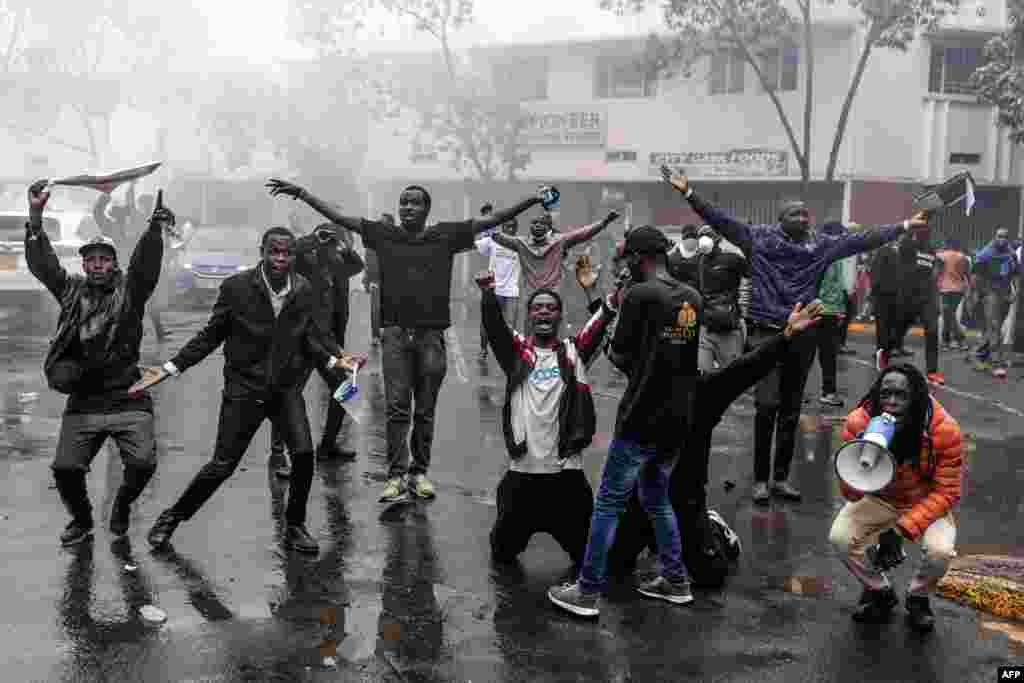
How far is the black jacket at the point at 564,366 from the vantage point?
6324mm

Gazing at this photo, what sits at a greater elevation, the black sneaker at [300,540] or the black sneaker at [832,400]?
the black sneaker at [300,540]

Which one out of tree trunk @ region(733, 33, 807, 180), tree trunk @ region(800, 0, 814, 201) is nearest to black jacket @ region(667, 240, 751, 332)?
tree trunk @ region(733, 33, 807, 180)

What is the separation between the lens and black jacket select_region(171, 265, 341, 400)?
6.59 metres

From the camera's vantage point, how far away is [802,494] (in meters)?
8.45

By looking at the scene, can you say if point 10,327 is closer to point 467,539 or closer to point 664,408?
point 467,539

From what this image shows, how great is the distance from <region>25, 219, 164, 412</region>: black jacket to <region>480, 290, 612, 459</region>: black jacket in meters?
1.67

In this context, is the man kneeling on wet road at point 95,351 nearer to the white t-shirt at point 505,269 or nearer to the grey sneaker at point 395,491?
the grey sneaker at point 395,491

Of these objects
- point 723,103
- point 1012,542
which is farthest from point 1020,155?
point 1012,542

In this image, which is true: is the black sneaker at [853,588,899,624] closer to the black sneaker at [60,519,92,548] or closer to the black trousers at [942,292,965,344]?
the black sneaker at [60,519,92,548]

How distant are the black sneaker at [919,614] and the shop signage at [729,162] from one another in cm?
2057

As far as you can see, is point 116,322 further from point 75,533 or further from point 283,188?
point 283,188

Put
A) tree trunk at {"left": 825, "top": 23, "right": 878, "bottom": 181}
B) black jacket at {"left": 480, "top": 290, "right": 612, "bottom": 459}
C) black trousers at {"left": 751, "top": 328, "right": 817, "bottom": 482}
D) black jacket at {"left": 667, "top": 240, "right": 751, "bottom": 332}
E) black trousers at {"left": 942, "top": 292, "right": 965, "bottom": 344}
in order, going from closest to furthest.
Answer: black jacket at {"left": 480, "top": 290, "right": 612, "bottom": 459} → black trousers at {"left": 751, "top": 328, "right": 817, "bottom": 482} → black jacket at {"left": 667, "top": 240, "right": 751, "bottom": 332} → black trousers at {"left": 942, "top": 292, "right": 965, "bottom": 344} → tree trunk at {"left": 825, "top": 23, "right": 878, "bottom": 181}

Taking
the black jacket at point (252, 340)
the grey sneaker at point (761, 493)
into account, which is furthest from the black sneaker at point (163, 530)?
the grey sneaker at point (761, 493)

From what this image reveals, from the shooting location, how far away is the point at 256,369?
659cm
